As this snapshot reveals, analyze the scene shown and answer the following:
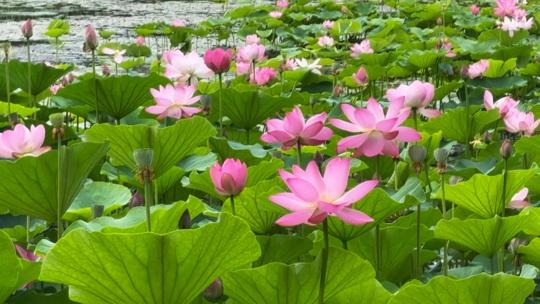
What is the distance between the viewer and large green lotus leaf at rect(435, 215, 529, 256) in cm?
99

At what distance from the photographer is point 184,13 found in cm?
631

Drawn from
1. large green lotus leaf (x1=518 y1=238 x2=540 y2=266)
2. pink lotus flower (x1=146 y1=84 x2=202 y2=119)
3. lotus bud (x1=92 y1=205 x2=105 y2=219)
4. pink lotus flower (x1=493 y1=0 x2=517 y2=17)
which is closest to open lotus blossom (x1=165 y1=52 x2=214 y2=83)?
pink lotus flower (x1=146 y1=84 x2=202 y2=119)

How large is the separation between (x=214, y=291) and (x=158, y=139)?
18.5 inches

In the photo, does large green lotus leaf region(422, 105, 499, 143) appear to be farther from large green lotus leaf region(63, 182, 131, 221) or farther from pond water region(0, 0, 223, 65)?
pond water region(0, 0, 223, 65)

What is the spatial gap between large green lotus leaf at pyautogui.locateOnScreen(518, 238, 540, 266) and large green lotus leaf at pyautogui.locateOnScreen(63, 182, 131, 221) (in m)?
0.49

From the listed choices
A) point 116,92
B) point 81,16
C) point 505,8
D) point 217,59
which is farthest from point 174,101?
point 81,16

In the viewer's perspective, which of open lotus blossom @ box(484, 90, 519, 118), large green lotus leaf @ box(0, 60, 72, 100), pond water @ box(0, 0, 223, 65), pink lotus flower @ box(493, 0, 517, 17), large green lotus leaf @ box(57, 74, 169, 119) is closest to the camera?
open lotus blossom @ box(484, 90, 519, 118)

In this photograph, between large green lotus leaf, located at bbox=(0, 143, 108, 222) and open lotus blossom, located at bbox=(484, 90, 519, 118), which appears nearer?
large green lotus leaf, located at bbox=(0, 143, 108, 222)

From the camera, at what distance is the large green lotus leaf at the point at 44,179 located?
1.00 metres

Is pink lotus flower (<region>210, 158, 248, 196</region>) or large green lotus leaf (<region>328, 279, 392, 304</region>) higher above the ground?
pink lotus flower (<region>210, 158, 248, 196</region>)

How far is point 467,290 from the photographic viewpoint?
2.48 ft

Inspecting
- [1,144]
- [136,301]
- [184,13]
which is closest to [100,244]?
[136,301]

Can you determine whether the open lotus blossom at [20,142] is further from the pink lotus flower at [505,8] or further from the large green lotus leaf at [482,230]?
the pink lotus flower at [505,8]

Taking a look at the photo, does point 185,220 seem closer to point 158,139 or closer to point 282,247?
point 282,247
